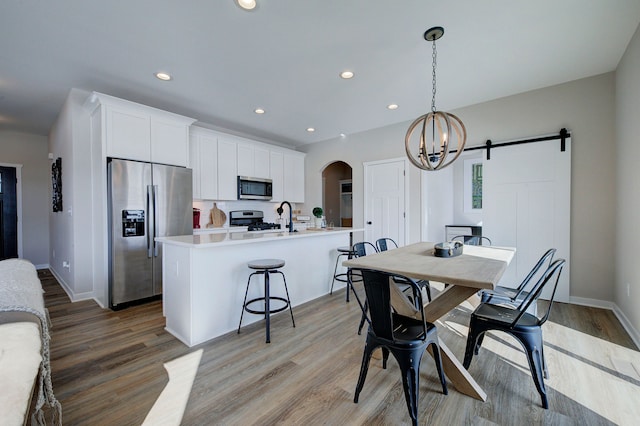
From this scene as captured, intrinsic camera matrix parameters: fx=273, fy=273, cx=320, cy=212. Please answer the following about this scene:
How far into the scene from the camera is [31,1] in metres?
1.98

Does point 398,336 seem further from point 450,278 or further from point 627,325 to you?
point 627,325

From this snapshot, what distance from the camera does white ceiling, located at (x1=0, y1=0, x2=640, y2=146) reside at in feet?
6.89

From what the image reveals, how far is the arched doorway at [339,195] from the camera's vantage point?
7.82 meters

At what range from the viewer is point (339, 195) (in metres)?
8.28

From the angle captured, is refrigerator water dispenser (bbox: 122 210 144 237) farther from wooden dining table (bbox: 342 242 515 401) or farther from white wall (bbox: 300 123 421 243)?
white wall (bbox: 300 123 421 243)

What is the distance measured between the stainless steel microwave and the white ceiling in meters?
1.49

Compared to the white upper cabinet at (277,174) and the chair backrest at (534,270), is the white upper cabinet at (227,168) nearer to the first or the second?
the white upper cabinet at (277,174)

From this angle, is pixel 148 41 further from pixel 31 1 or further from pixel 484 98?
pixel 484 98

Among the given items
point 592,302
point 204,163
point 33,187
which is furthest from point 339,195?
point 33,187

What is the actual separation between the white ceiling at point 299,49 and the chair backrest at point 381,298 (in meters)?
1.97

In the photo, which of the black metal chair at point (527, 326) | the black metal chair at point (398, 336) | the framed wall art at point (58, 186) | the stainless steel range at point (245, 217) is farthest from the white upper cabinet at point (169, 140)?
the black metal chair at point (527, 326)

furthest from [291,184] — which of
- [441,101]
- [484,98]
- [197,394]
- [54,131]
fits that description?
[197,394]

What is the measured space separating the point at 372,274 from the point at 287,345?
4.36 feet

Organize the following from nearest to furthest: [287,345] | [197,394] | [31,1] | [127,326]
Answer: [197,394] < [31,1] < [287,345] < [127,326]
